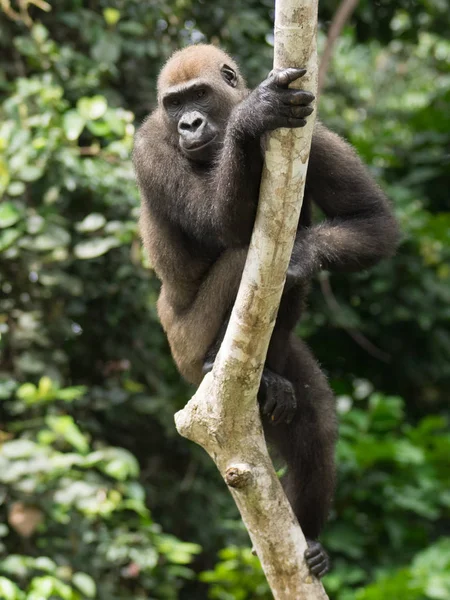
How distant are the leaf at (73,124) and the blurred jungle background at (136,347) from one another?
0.01 metres

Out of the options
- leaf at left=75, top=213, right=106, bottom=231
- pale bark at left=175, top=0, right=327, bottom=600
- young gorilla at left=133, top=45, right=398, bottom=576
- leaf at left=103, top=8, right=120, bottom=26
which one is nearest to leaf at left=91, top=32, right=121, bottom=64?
leaf at left=103, top=8, right=120, bottom=26

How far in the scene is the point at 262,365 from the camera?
3.43 m

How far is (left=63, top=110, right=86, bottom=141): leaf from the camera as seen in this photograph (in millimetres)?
5086

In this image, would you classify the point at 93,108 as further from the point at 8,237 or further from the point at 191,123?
the point at 191,123

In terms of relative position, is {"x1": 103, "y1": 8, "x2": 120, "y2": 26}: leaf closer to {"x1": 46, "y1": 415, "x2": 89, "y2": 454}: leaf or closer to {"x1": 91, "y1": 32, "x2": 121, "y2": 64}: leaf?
{"x1": 91, "y1": 32, "x2": 121, "y2": 64}: leaf

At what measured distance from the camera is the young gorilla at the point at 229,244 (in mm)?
3818

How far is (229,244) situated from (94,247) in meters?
1.87

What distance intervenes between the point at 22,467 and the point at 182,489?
2170mm

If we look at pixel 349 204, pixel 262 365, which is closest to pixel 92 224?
pixel 349 204

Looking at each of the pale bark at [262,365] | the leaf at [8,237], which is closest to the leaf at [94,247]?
the leaf at [8,237]

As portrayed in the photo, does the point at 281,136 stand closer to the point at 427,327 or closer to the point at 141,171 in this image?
the point at 141,171

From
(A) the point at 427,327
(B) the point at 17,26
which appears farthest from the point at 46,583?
(A) the point at 427,327

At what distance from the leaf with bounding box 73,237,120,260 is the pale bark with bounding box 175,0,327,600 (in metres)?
1.78

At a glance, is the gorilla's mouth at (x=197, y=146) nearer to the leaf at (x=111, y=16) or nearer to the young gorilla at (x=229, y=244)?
the young gorilla at (x=229, y=244)
